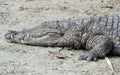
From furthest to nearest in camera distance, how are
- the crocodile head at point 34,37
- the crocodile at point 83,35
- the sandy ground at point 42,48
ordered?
the crocodile head at point 34,37 < the crocodile at point 83,35 < the sandy ground at point 42,48

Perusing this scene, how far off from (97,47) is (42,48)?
0.98m

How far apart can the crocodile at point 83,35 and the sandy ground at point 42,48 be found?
124 mm

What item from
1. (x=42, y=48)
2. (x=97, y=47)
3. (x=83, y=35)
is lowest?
(x=42, y=48)

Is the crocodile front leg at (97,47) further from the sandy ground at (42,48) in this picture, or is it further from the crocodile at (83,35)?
the sandy ground at (42,48)

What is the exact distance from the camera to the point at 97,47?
6.90 meters

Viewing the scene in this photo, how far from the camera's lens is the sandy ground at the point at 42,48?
246 inches

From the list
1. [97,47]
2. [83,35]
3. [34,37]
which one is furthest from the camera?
[34,37]

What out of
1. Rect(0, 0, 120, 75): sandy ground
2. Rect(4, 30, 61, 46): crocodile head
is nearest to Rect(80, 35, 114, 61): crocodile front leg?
Rect(0, 0, 120, 75): sandy ground

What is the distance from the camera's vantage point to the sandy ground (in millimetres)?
6246

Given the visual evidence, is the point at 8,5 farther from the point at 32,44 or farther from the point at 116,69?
the point at 116,69

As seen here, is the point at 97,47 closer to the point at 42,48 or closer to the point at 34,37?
the point at 42,48

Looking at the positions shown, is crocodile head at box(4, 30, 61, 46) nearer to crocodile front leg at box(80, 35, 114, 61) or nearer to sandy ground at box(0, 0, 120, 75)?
sandy ground at box(0, 0, 120, 75)

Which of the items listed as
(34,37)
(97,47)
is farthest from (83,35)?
(34,37)

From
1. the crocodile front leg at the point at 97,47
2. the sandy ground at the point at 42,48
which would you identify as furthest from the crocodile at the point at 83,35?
the sandy ground at the point at 42,48
